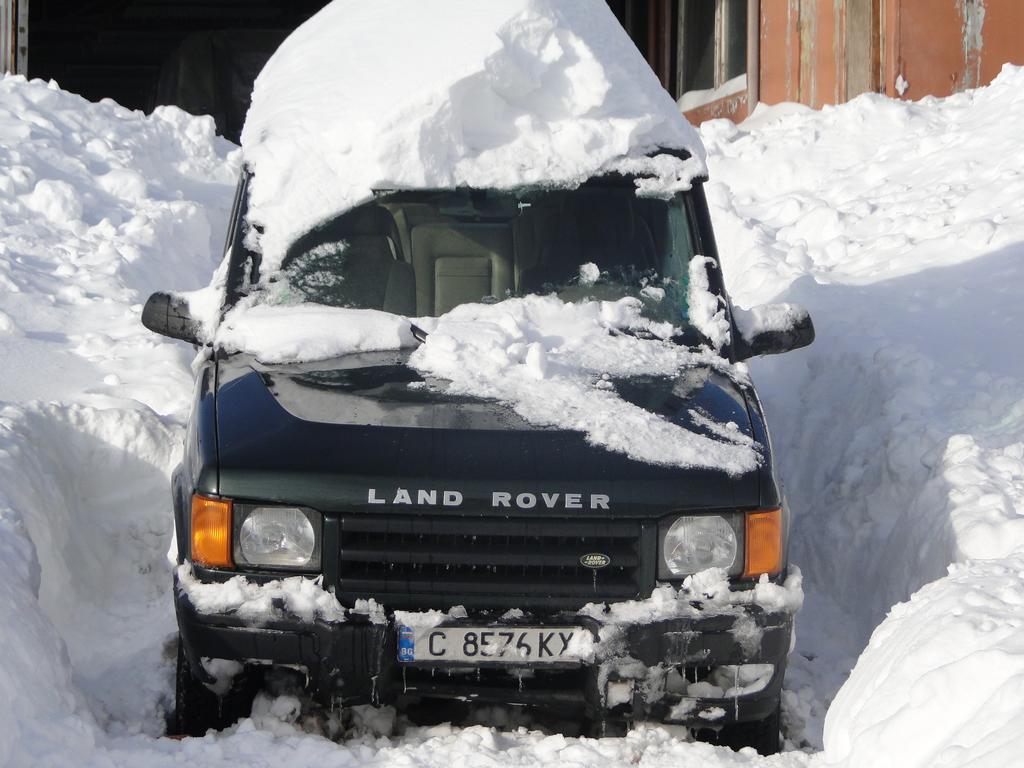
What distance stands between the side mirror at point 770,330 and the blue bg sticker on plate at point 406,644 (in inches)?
62.6

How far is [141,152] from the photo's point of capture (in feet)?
37.9

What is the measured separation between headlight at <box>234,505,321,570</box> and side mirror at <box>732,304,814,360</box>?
1678 millimetres

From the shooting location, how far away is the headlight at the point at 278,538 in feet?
11.8

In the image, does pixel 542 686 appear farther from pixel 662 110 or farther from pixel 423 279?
pixel 662 110

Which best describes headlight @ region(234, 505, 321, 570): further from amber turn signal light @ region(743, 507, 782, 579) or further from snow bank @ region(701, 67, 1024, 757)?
snow bank @ region(701, 67, 1024, 757)

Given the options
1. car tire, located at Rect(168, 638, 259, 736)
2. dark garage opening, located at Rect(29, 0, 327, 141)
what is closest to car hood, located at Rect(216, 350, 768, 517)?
car tire, located at Rect(168, 638, 259, 736)

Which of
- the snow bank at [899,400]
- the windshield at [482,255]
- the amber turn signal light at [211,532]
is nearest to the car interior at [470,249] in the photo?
the windshield at [482,255]

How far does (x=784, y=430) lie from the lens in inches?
263

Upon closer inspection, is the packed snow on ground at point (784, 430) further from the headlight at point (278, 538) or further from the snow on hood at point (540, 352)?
the snow on hood at point (540, 352)

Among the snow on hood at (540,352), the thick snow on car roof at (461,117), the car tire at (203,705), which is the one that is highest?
the thick snow on car roof at (461,117)

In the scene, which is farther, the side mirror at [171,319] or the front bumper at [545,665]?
the side mirror at [171,319]

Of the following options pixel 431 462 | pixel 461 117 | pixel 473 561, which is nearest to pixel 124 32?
pixel 461 117

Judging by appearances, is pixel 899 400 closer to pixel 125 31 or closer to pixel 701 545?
pixel 701 545

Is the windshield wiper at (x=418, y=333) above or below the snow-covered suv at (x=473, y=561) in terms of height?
above
